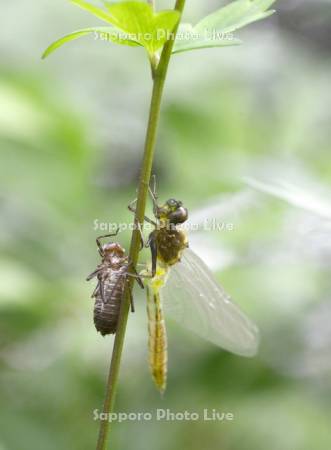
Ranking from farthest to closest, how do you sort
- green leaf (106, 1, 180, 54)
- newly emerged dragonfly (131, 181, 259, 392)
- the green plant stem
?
1. newly emerged dragonfly (131, 181, 259, 392)
2. green leaf (106, 1, 180, 54)
3. the green plant stem

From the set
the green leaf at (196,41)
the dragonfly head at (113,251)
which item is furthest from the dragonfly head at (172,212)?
the green leaf at (196,41)

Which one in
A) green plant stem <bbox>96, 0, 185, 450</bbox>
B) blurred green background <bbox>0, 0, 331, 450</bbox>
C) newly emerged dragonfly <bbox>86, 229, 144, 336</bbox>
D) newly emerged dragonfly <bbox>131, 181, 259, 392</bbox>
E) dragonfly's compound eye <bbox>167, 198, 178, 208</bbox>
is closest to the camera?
green plant stem <bbox>96, 0, 185, 450</bbox>

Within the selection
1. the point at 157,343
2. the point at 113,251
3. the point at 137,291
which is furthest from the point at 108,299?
the point at 137,291

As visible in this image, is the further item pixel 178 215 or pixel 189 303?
pixel 189 303

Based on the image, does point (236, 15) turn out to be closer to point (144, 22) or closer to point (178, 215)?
point (144, 22)

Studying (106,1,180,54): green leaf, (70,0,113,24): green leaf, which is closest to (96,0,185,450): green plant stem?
(106,1,180,54): green leaf

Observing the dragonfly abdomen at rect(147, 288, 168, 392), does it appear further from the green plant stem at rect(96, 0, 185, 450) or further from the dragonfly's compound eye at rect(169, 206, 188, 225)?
the green plant stem at rect(96, 0, 185, 450)
